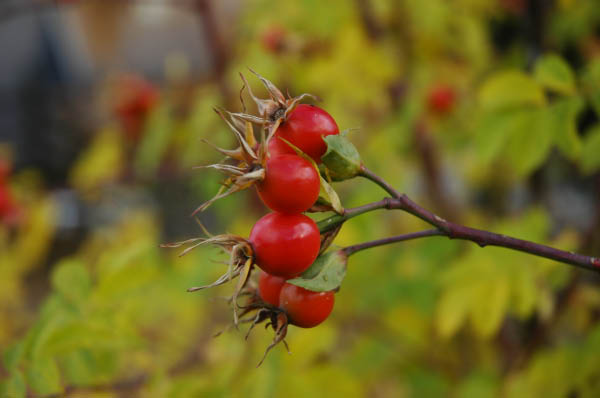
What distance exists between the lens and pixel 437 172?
1607 mm

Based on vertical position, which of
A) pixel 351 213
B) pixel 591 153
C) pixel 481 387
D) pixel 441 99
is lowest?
pixel 481 387

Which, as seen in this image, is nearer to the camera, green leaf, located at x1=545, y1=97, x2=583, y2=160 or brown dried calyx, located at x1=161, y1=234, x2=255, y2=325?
brown dried calyx, located at x1=161, y1=234, x2=255, y2=325

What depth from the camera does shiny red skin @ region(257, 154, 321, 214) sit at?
44cm

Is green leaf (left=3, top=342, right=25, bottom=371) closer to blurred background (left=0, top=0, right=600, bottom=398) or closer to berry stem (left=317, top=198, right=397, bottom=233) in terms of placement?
blurred background (left=0, top=0, right=600, bottom=398)

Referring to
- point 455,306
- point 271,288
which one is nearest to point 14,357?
point 271,288

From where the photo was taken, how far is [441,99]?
1739mm

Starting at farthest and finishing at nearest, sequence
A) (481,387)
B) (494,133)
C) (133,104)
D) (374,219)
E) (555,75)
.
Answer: (133,104) < (374,219) < (481,387) < (494,133) < (555,75)

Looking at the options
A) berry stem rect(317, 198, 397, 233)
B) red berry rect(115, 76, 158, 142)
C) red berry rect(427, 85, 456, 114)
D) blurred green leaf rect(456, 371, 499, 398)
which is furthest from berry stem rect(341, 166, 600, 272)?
red berry rect(115, 76, 158, 142)

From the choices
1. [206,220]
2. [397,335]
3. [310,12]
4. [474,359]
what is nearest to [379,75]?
[310,12]

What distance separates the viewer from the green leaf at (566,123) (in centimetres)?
75

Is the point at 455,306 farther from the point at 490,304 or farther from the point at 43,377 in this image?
the point at 43,377

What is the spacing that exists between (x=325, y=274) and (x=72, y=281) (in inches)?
20.0

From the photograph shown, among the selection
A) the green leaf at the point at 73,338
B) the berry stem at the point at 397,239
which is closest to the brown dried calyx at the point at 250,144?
the berry stem at the point at 397,239

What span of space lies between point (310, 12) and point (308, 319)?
1276mm
